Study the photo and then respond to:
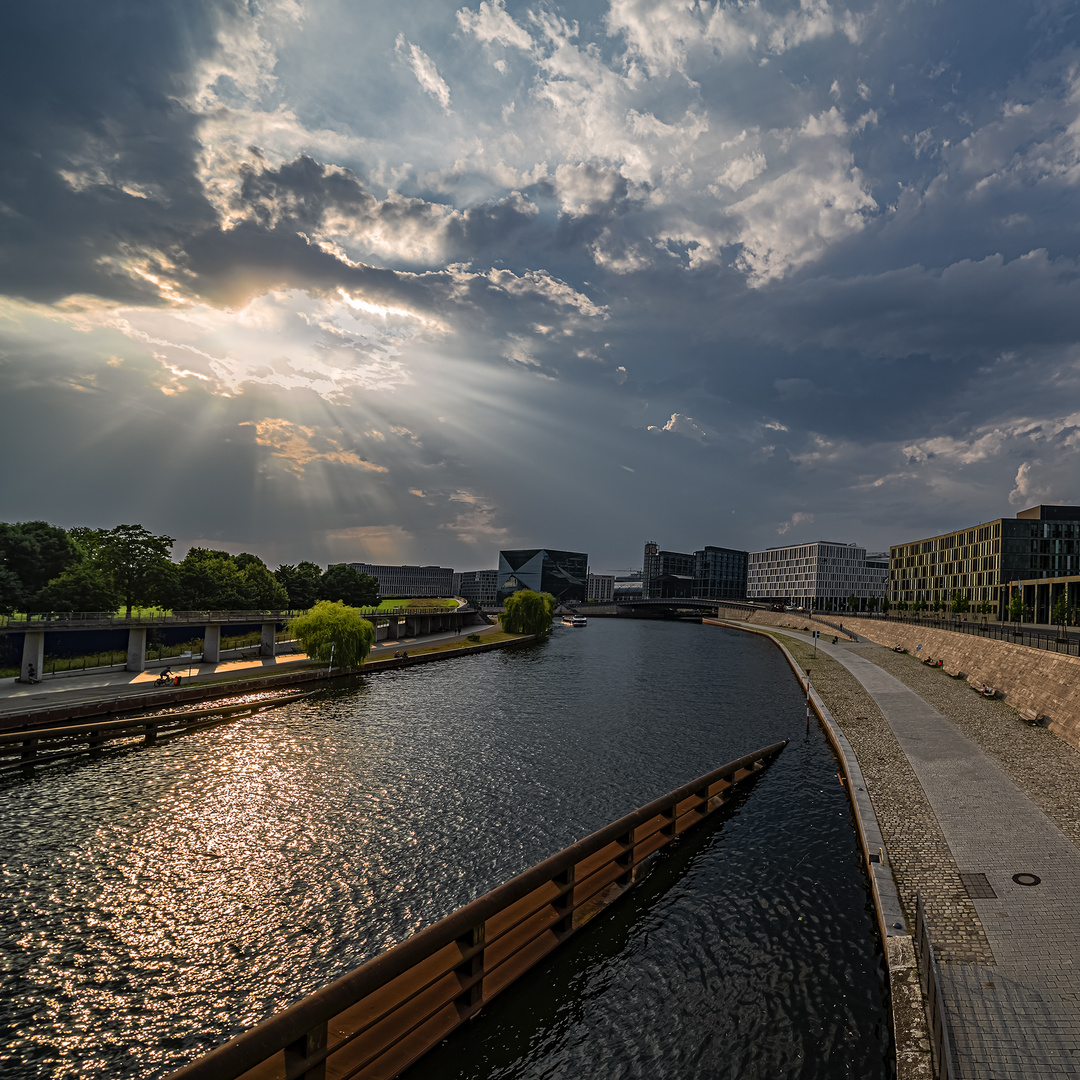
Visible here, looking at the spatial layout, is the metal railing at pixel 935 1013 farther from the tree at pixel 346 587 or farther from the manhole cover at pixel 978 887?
the tree at pixel 346 587

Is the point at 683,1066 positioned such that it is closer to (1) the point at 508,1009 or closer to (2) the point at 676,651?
(1) the point at 508,1009

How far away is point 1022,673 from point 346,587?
418 ft

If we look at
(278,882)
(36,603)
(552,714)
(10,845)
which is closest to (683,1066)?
(278,882)

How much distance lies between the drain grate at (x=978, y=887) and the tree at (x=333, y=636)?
5277 cm

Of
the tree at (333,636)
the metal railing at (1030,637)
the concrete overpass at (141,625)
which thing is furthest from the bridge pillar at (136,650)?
the metal railing at (1030,637)

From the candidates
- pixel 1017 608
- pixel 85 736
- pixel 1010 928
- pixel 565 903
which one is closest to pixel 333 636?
pixel 85 736

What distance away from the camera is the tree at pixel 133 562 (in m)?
77.0

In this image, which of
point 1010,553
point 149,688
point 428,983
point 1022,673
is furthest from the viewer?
point 1010,553

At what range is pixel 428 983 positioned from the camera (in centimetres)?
1141

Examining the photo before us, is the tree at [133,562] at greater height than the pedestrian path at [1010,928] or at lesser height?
greater

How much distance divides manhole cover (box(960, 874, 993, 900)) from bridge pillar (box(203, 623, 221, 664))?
64686mm

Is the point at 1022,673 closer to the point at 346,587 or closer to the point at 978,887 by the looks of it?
the point at 978,887

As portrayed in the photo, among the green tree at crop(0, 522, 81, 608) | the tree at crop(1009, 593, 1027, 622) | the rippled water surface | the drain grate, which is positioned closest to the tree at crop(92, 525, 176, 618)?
the green tree at crop(0, 522, 81, 608)

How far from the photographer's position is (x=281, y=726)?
→ 38156 mm
